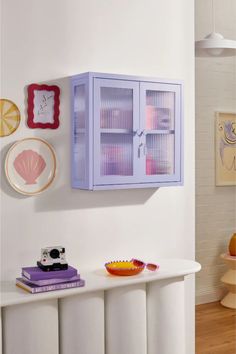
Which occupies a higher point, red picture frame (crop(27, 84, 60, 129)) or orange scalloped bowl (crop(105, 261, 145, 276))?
red picture frame (crop(27, 84, 60, 129))

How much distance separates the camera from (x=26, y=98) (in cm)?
270

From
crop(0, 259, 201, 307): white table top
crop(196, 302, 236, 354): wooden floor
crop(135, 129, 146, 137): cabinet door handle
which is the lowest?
crop(196, 302, 236, 354): wooden floor

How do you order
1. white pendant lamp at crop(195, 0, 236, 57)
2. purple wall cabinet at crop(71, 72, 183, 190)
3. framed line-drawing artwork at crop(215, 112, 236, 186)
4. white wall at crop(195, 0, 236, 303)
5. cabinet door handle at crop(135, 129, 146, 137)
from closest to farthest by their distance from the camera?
purple wall cabinet at crop(71, 72, 183, 190)
cabinet door handle at crop(135, 129, 146, 137)
white pendant lamp at crop(195, 0, 236, 57)
white wall at crop(195, 0, 236, 303)
framed line-drawing artwork at crop(215, 112, 236, 186)

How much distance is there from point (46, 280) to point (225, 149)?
2.87 meters

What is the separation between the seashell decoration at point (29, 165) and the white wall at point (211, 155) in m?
2.34

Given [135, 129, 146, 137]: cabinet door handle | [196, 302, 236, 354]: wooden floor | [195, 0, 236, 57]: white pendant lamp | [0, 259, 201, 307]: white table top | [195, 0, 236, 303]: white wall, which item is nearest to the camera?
[0, 259, 201, 307]: white table top

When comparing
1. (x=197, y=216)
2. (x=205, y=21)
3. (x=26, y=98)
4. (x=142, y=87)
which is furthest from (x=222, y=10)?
(x=26, y=98)

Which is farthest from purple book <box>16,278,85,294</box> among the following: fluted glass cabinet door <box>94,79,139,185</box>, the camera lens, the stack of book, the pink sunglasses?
fluted glass cabinet door <box>94,79,139,185</box>

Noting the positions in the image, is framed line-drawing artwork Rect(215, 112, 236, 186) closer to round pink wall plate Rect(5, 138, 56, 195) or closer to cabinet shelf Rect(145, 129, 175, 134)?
cabinet shelf Rect(145, 129, 175, 134)

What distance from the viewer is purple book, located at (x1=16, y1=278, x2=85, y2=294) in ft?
8.18

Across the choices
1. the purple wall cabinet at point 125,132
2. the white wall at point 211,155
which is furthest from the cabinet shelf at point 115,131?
the white wall at point 211,155

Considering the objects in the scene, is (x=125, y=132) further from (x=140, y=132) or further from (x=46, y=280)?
(x=46, y=280)

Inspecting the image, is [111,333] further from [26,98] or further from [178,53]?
[178,53]

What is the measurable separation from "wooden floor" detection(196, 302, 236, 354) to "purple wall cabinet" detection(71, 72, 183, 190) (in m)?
1.41
